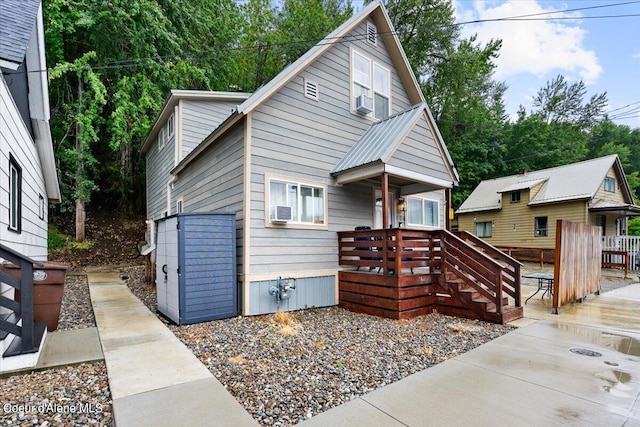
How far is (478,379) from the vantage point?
3.45m

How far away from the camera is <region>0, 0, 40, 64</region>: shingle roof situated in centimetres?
389

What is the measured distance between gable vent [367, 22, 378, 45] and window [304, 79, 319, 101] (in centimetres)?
263

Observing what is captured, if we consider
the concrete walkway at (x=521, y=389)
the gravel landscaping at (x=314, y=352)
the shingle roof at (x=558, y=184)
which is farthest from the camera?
the shingle roof at (x=558, y=184)

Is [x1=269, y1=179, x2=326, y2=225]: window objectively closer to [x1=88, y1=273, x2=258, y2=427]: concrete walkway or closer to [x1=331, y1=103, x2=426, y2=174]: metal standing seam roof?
[x1=331, y1=103, x2=426, y2=174]: metal standing seam roof

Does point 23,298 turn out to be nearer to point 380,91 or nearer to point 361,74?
point 361,74

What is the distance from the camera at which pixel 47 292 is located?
450 cm

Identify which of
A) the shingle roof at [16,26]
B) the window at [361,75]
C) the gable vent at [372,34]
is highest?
the gable vent at [372,34]

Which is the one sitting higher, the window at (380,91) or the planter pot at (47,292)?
the window at (380,91)

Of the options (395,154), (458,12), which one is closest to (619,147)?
(458,12)

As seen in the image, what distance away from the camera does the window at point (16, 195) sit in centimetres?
536

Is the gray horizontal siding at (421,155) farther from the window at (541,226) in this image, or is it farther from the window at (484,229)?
the window at (484,229)

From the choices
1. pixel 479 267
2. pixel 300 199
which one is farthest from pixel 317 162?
pixel 479 267

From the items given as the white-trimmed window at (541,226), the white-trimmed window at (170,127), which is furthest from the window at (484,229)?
the white-trimmed window at (170,127)

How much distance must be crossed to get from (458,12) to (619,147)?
2376 centimetres
